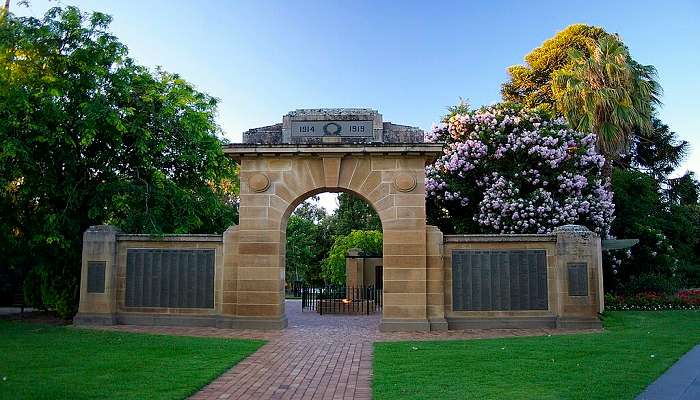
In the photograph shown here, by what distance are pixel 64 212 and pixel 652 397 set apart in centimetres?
1377

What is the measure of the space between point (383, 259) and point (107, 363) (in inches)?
273

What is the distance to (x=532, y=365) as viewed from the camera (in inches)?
343

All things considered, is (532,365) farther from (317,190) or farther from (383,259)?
(317,190)

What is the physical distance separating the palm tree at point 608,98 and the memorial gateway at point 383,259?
10.2m

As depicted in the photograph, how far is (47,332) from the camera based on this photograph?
1273 cm

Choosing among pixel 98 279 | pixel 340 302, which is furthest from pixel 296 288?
pixel 98 279

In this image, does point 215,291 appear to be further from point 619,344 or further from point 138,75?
point 619,344

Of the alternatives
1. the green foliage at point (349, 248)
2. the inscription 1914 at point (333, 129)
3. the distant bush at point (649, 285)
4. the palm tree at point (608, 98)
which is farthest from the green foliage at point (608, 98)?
the inscription 1914 at point (333, 129)

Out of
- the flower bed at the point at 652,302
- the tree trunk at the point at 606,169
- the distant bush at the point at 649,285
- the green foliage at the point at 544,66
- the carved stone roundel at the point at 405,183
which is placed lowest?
the flower bed at the point at 652,302

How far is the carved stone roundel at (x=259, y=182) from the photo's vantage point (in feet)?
47.1

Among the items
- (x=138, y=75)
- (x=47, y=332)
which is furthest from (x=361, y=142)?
(x=47, y=332)

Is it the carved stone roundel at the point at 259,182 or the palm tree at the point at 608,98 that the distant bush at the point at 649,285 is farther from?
the carved stone roundel at the point at 259,182

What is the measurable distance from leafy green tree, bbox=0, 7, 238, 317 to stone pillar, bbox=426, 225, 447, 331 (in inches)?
271

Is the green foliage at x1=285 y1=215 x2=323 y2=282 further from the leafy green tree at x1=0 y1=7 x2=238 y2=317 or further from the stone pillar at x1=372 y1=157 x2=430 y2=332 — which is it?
Answer: the stone pillar at x1=372 y1=157 x2=430 y2=332
